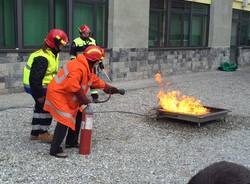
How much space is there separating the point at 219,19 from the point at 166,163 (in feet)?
50.1

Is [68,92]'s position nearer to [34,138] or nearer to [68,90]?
[68,90]

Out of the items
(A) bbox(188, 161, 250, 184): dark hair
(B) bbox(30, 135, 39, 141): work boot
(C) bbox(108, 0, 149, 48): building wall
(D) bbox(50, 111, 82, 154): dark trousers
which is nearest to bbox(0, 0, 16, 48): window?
(C) bbox(108, 0, 149, 48): building wall

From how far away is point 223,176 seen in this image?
167 centimetres

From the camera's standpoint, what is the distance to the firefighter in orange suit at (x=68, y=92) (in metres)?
5.44

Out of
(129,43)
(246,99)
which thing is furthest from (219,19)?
(246,99)

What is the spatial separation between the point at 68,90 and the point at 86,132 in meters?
0.72

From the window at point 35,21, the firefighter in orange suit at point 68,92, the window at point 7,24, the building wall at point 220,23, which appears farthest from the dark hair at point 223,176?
the building wall at point 220,23

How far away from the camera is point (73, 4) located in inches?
478

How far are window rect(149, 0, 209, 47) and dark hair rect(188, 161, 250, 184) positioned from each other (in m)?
14.1

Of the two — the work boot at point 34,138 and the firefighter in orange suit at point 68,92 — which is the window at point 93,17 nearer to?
the work boot at point 34,138

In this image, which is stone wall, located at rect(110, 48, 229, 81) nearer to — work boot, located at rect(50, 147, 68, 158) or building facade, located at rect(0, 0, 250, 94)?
building facade, located at rect(0, 0, 250, 94)

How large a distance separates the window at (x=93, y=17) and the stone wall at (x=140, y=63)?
68 centimetres

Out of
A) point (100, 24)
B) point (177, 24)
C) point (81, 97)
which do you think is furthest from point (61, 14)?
point (81, 97)

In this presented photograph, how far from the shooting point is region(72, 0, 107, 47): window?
1242 cm
